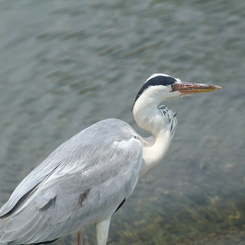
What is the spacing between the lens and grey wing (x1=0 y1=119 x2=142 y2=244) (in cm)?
552

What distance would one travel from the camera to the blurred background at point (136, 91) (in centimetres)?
681

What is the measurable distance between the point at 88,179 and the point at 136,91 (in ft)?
10.9

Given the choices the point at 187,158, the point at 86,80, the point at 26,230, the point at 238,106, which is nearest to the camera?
the point at 26,230

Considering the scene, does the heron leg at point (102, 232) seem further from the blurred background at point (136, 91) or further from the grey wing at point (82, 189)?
the blurred background at point (136, 91)

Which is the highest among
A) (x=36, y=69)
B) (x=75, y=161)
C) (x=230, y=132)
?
(x=75, y=161)

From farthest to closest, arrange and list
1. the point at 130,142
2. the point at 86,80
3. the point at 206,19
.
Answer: the point at 206,19
the point at 86,80
the point at 130,142

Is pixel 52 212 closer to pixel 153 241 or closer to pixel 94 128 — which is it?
pixel 94 128

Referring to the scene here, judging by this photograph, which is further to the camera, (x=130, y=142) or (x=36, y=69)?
(x=36, y=69)

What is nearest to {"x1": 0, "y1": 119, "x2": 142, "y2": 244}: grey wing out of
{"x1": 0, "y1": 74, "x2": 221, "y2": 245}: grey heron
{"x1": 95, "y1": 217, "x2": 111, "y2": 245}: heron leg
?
{"x1": 0, "y1": 74, "x2": 221, "y2": 245}: grey heron

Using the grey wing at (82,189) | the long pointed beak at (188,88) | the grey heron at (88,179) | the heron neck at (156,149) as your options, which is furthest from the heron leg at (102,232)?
the long pointed beak at (188,88)

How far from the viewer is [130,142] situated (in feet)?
19.6

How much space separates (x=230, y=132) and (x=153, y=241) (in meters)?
2.30

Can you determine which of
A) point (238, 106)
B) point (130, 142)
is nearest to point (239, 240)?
point (130, 142)

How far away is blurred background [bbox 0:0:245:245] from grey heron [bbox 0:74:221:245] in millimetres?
921
